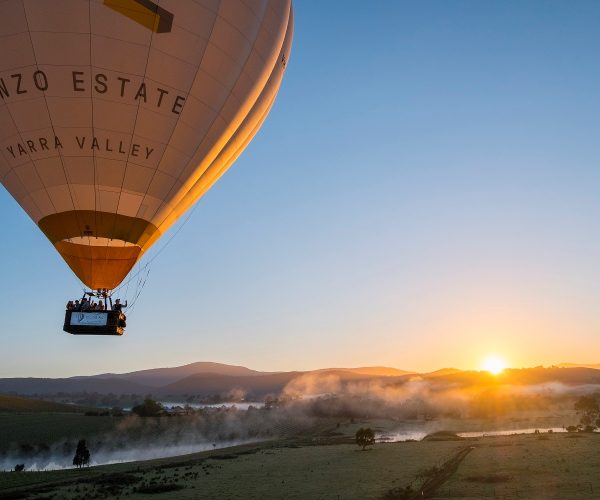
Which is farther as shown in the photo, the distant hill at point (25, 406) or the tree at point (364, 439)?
the distant hill at point (25, 406)

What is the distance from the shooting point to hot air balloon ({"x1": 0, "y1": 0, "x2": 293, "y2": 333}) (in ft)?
63.2

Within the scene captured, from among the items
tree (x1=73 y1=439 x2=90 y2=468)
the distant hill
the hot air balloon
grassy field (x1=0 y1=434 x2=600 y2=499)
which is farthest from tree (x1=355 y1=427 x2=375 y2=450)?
the distant hill

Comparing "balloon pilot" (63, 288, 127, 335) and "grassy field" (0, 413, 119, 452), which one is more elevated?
"balloon pilot" (63, 288, 127, 335)

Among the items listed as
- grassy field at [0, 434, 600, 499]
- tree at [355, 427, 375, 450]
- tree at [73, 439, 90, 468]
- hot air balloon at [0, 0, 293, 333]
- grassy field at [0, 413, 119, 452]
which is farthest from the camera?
grassy field at [0, 413, 119, 452]

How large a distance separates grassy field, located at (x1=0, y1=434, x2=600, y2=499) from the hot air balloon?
70.2ft

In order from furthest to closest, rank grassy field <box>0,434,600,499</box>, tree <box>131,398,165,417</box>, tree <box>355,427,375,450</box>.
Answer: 1. tree <box>131,398,165,417</box>
2. tree <box>355,427,375,450</box>
3. grassy field <box>0,434,600,499</box>

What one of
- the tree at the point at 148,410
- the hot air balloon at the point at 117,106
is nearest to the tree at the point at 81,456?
the hot air balloon at the point at 117,106

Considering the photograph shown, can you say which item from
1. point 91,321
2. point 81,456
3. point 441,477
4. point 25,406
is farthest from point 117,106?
point 25,406

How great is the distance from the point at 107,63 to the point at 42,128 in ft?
11.9

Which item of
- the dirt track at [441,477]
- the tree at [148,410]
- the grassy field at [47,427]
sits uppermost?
the tree at [148,410]

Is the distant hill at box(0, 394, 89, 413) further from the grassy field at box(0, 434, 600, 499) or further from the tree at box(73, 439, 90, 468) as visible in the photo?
the grassy field at box(0, 434, 600, 499)

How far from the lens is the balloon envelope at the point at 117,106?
1927 cm

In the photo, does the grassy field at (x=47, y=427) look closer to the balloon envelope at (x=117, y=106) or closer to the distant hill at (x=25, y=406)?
the distant hill at (x=25, y=406)

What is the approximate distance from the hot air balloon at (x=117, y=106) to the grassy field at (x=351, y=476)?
70.2 ft
